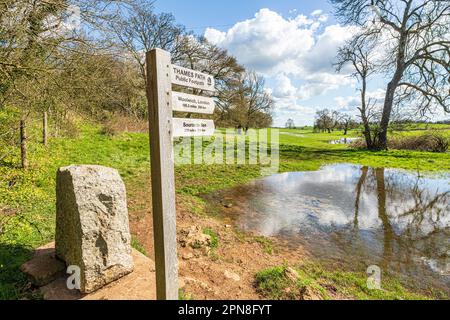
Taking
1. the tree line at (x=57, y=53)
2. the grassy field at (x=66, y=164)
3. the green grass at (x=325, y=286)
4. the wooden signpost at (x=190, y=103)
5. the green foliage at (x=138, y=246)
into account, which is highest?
the tree line at (x=57, y=53)

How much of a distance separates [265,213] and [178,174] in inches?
191

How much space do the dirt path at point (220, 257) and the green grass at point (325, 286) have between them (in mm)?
212

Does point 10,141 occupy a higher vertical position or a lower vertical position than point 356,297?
higher

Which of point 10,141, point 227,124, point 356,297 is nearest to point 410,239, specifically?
point 356,297

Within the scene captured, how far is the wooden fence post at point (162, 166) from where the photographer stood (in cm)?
239

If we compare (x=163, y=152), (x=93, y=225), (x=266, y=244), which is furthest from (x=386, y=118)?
(x=93, y=225)

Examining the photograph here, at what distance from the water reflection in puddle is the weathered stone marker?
308 cm

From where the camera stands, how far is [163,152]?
2430mm

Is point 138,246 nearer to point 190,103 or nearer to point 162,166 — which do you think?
point 162,166

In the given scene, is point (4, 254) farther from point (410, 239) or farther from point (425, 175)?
point (425, 175)

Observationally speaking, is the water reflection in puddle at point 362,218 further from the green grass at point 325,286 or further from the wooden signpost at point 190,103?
the wooden signpost at point 190,103

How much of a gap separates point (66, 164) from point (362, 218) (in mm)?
9308

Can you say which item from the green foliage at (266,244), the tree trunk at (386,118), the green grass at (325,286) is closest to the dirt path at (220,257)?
the green foliage at (266,244)

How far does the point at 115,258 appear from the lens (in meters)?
3.06
